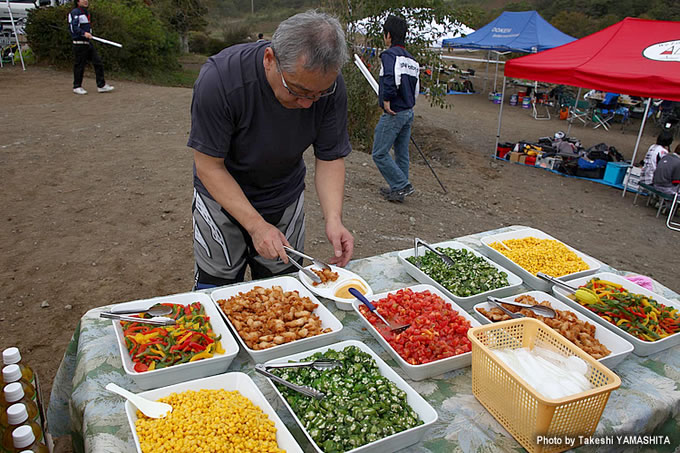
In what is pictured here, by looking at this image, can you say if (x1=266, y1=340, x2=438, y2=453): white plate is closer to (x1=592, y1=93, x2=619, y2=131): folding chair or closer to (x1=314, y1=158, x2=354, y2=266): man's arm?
(x1=314, y1=158, x2=354, y2=266): man's arm

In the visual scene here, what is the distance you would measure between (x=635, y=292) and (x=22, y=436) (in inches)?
89.0

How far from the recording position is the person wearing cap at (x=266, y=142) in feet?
5.73

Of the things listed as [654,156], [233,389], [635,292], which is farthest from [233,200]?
[654,156]

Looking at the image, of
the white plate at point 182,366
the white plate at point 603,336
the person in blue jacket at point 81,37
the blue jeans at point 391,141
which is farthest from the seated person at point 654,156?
the person in blue jacket at point 81,37

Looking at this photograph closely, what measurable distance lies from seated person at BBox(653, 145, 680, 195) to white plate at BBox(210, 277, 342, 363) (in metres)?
6.57

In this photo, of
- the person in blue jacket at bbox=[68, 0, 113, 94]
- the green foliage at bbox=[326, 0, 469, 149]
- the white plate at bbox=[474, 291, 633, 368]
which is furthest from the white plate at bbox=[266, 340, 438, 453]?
the person in blue jacket at bbox=[68, 0, 113, 94]

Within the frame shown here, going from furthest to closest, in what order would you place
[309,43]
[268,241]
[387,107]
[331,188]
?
[387,107], [331,188], [268,241], [309,43]

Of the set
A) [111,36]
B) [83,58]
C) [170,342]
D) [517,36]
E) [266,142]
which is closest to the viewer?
[170,342]

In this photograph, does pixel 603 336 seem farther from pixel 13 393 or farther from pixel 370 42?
pixel 370 42

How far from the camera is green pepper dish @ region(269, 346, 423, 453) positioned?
49.4 inches

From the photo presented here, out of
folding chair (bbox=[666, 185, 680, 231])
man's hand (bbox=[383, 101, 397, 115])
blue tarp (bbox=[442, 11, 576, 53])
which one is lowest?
folding chair (bbox=[666, 185, 680, 231])

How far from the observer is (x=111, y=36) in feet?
42.7

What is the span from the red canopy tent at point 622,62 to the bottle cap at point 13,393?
23.9ft

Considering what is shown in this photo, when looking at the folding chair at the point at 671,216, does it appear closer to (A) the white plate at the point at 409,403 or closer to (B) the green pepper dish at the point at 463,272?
(B) the green pepper dish at the point at 463,272
